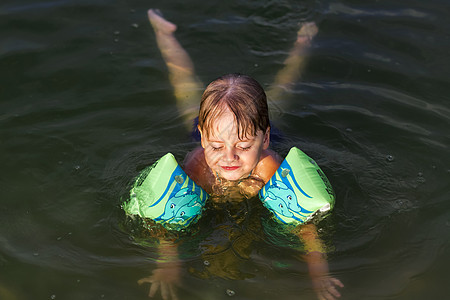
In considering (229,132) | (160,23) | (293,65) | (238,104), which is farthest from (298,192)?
(160,23)

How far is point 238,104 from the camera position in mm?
3975

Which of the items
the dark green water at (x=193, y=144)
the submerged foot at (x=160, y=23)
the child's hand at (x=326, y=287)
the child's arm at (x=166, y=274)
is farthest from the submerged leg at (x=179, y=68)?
the child's hand at (x=326, y=287)

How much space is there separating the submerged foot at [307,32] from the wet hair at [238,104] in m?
2.54

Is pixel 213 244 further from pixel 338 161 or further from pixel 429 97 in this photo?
pixel 429 97

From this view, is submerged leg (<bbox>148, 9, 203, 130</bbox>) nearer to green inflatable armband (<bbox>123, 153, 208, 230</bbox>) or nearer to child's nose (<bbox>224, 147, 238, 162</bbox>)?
green inflatable armband (<bbox>123, 153, 208, 230</bbox>)

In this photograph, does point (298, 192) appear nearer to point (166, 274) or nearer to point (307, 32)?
point (166, 274)

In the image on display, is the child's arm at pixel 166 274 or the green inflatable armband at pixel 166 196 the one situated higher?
the green inflatable armband at pixel 166 196

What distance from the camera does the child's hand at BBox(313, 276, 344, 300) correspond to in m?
3.92

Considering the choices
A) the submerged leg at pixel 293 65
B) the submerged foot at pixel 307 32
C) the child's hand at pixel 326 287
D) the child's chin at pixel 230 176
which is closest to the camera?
the child's hand at pixel 326 287

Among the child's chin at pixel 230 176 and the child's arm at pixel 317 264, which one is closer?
the child's arm at pixel 317 264

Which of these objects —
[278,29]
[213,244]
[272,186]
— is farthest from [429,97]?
[213,244]

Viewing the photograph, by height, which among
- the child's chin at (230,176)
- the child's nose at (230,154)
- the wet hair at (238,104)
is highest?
the wet hair at (238,104)

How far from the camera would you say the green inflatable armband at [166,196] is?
413cm

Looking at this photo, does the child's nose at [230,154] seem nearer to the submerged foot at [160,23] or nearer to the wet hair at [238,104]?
the wet hair at [238,104]
